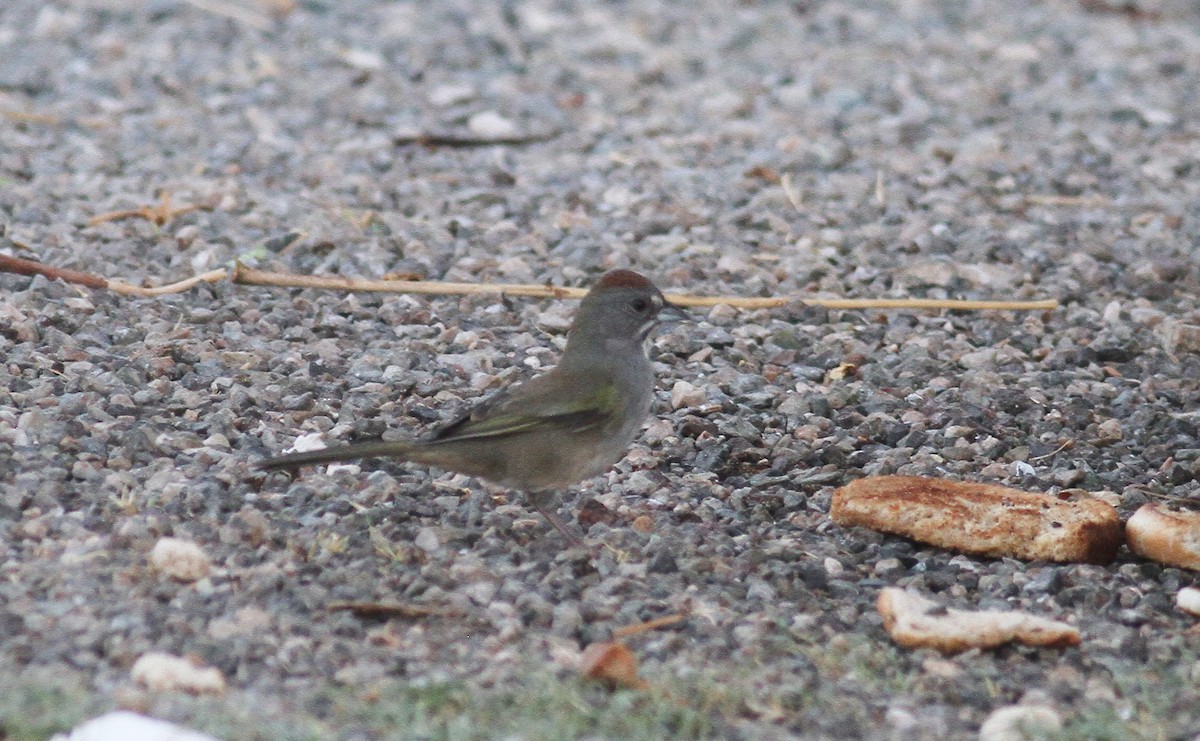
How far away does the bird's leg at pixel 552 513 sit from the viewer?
4.48 meters

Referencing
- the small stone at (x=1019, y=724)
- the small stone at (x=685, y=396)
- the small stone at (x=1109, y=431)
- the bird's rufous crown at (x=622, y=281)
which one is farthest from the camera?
the small stone at (x=685, y=396)

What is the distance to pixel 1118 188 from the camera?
24.6 feet

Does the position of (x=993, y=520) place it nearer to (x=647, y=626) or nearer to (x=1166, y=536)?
(x=1166, y=536)

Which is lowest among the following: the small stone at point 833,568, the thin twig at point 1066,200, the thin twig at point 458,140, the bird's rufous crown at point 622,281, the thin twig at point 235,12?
the small stone at point 833,568

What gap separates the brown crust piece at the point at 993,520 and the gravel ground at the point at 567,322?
7 cm

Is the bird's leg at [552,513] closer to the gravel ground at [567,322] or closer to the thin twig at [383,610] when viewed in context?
the gravel ground at [567,322]

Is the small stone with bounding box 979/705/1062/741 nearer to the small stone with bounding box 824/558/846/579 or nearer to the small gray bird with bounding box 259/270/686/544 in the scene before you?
the small stone with bounding box 824/558/846/579

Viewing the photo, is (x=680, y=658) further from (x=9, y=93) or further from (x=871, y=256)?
(x=9, y=93)

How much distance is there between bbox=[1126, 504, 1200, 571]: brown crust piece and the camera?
4406mm

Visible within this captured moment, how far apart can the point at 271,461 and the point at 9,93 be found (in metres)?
4.91

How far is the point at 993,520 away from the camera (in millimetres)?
4504

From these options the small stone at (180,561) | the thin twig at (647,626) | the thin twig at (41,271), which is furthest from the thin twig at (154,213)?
the thin twig at (647,626)

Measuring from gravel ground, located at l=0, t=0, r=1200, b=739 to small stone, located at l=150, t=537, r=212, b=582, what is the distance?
4 cm

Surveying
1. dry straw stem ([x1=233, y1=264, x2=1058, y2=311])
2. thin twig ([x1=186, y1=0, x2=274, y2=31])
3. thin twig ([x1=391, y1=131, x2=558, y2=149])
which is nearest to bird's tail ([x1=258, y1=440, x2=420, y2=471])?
dry straw stem ([x1=233, y1=264, x2=1058, y2=311])
